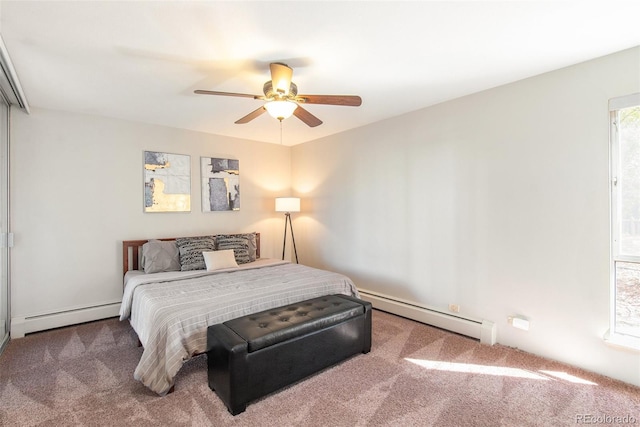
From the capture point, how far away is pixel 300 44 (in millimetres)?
2178

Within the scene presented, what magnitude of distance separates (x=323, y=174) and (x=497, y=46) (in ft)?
9.87

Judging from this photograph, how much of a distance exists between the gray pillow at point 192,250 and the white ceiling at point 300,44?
172 centimetres

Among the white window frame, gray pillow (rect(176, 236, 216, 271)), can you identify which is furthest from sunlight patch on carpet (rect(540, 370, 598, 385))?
gray pillow (rect(176, 236, 216, 271))

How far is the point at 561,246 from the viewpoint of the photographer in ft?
8.61

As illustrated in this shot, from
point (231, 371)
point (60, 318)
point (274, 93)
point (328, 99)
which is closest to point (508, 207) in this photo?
point (328, 99)

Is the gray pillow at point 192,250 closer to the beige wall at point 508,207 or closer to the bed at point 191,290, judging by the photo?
the bed at point 191,290

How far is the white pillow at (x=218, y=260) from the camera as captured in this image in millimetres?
3768

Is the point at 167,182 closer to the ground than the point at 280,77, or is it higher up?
closer to the ground

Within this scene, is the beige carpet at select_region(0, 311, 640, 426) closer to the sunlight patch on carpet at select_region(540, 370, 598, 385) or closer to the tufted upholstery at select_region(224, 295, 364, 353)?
the sunlight patch on carpet at select_region(540, 370, 598, 385)

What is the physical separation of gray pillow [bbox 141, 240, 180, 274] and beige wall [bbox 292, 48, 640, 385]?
97.2 inches

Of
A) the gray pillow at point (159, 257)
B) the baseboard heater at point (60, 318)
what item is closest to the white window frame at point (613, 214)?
the gray pillow at point (159, 257)

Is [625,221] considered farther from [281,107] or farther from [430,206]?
[281,107]

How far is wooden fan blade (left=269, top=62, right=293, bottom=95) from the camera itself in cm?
231

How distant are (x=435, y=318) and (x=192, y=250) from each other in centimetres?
303
